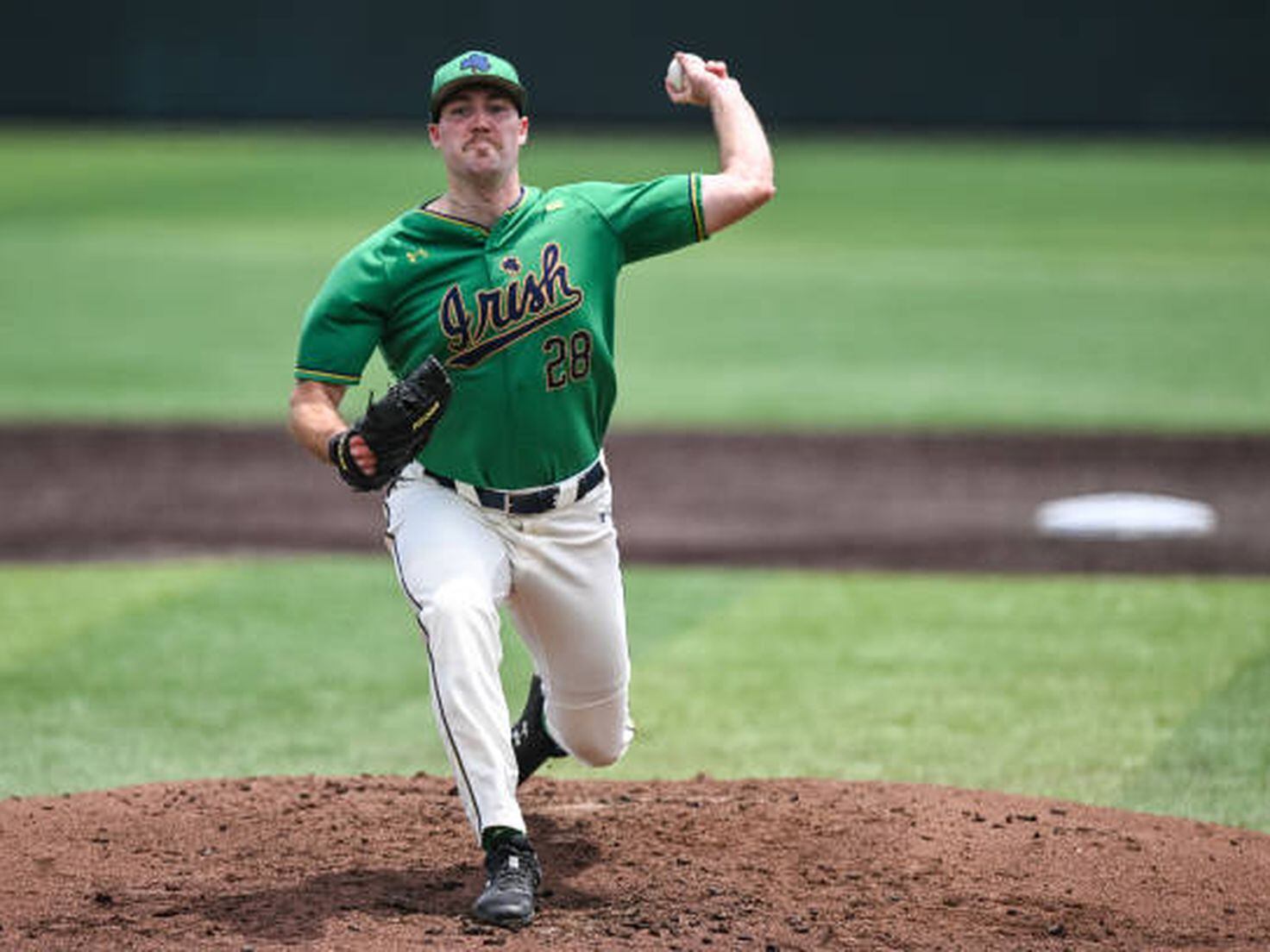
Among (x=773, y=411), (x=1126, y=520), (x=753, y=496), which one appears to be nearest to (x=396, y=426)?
(x=1126, y=520)

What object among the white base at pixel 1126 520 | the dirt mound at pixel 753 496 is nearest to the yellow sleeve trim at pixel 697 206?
the dirt mound at pixel 753 496

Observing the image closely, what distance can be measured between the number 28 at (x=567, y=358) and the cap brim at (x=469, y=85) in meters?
0.59

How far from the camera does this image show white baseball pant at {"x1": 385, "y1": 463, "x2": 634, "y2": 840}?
15.4ft

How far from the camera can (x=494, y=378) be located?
4.91 m

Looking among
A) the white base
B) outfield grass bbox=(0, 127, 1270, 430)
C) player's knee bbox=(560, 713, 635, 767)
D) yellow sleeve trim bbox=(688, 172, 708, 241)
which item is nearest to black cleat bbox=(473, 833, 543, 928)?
player's knee bbox=(560, 713, 635, 767)

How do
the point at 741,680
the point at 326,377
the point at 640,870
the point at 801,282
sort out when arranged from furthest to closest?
the point at 801,282, the point at 741,680, the point at 640,870, the point at 326,377

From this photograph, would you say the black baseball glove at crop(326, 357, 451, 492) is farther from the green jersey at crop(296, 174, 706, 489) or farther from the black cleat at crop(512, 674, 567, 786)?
the black cleat at crop(512, 674, 567, 786)

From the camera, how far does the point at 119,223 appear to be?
2412 cm

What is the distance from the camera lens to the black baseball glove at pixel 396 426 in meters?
4.57

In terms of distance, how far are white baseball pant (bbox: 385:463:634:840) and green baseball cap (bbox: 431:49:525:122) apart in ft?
2.86

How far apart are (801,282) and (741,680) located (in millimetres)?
12767

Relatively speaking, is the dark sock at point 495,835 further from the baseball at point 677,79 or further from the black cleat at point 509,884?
the baseball at point 677,79

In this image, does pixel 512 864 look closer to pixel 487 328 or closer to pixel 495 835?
pixel 495 835

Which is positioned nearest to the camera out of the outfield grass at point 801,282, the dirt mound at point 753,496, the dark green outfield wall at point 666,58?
the dirt mound at point 753,496
